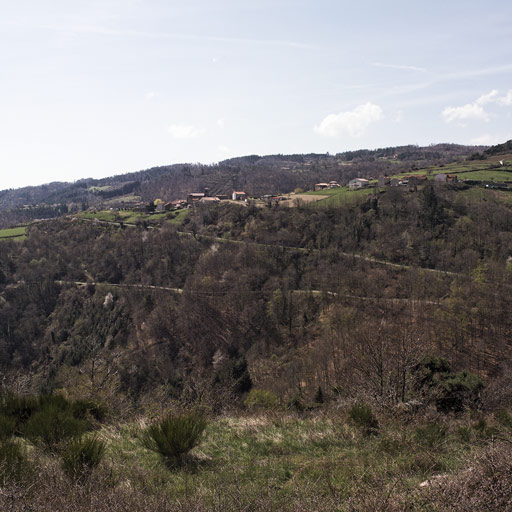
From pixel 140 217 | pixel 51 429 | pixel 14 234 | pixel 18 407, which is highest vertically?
pixel 140 217

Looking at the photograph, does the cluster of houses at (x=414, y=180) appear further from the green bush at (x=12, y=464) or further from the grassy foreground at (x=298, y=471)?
the green bush at (x=12, y=464)

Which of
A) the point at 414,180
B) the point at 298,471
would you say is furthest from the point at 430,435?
the point at 414,180

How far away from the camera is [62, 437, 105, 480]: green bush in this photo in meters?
5.51

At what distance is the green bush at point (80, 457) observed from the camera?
551 centimetres

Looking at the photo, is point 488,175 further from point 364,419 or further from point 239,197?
point 364,419

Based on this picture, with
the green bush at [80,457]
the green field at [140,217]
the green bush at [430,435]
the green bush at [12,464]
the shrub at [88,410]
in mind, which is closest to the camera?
the green bush at [12,464]

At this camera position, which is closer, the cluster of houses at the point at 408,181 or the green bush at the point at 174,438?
the green bush at the point at 174,438

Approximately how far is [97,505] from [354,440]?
559 centimetres

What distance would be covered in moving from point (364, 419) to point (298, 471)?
9.23ft

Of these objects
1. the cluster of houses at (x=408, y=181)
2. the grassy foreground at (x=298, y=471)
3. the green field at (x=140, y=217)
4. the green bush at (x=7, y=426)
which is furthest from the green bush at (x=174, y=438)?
the cluster of houses at (x=408, y=181)

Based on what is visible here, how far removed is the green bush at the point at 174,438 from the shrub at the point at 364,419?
3905mm

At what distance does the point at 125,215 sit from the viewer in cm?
10456

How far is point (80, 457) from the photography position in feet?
18.7

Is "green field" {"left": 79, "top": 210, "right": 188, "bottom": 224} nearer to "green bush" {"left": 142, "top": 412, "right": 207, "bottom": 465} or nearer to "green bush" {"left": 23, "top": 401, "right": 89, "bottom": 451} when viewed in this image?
"green bush" {"left": 23, "top": 401, "right": 89, "bottom": 451}
